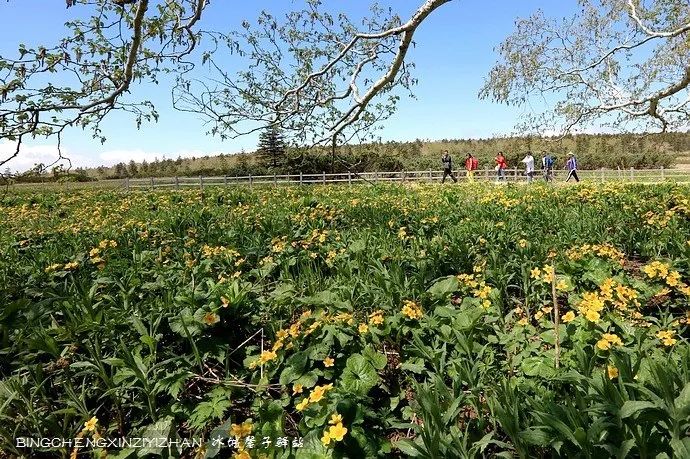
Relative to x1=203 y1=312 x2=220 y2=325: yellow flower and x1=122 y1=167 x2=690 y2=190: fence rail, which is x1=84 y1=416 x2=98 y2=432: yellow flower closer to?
x1=203 y1=312 x2=220 y2=325: yellow flower

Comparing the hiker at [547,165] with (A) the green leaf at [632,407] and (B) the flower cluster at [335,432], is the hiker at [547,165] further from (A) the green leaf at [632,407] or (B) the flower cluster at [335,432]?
(B) the flower cluster at [335,432]

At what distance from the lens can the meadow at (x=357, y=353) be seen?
5.47 ft

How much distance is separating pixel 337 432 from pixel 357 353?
664 mm

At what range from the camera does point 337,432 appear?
5.19ft

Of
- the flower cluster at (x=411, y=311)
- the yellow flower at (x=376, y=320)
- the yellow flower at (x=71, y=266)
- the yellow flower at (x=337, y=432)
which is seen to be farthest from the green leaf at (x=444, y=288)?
the yellow flower at (x=71, y=266)

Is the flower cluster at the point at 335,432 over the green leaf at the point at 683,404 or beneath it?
beneath

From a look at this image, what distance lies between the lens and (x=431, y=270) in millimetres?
3490

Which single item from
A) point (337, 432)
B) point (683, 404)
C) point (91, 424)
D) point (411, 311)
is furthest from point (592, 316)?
point (91, 424)

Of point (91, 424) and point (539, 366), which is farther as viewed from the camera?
point (539, 366)

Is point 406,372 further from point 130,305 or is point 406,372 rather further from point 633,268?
point 633,268

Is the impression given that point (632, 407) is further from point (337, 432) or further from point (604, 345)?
point (337, 432)

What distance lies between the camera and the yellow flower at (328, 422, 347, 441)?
156 cm

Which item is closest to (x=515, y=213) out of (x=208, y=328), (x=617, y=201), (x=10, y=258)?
(x=617, y=201)

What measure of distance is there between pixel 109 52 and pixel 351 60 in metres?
2.53
